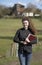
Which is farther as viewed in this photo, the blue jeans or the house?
the house

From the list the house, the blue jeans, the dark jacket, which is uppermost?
the dark jacket

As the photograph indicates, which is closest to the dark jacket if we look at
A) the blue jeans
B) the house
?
the blue jeans

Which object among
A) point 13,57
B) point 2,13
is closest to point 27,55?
point 13,57

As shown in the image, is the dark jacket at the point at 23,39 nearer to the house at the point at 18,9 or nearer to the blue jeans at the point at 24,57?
the blue jeans at the point at 24,57

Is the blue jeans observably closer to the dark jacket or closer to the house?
the dark jacket

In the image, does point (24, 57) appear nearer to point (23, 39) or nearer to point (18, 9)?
point (23, 39)

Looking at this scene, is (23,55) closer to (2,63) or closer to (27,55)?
(27,55)

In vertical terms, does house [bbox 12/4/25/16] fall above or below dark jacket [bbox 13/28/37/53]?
below

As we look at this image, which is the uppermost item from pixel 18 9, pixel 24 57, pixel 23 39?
pixel 23 39

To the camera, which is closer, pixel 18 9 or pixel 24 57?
pixel 24 57

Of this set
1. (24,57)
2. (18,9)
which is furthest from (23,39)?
(18,9)

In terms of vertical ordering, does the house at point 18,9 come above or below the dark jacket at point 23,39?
below

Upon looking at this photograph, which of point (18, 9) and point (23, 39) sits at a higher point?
point (23, 39)

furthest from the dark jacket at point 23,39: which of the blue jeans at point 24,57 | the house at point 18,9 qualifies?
the house at point 18,9
